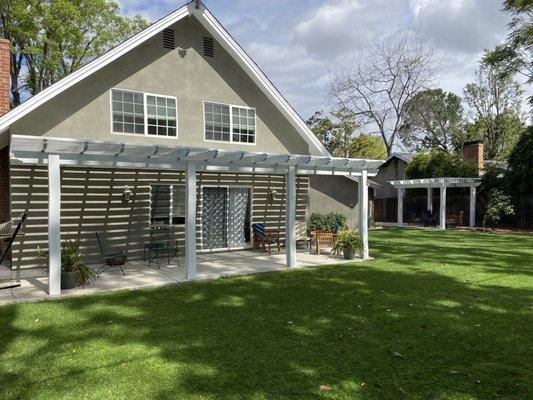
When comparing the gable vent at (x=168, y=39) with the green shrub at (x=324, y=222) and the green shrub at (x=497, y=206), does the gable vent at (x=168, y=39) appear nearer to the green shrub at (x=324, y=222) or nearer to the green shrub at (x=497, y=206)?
the green shrub at (x=324, y=222)

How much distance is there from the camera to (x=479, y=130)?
141ft

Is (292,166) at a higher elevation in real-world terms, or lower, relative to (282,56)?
lower

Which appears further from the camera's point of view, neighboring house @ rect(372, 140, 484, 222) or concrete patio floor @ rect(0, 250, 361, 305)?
neighboring house @ rect(372, 140, 484, 222)

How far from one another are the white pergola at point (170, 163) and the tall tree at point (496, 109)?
3540cm

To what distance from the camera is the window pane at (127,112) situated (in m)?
11.1

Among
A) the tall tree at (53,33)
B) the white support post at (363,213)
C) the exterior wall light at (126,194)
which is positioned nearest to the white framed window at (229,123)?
the exterior wall light at (126,194)

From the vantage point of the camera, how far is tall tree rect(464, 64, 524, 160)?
4019cm

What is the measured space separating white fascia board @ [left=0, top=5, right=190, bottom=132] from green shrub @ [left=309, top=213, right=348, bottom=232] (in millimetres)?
8262

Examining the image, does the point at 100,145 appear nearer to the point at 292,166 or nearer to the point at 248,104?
the point at 292,166

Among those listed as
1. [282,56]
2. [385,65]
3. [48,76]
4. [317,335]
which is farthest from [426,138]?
[317,335]

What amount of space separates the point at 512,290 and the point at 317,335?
487cm

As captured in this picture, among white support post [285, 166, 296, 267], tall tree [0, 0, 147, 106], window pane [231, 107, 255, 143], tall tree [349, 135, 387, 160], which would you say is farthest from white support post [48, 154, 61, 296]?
tall tree [349, 135, 387, 160]

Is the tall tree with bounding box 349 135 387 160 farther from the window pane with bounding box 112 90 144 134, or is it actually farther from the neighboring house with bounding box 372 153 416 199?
the window pane with bounding box 112 90 144 134

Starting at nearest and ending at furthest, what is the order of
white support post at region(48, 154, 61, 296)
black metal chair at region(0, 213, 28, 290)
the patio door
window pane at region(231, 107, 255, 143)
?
black metal chair at region(0, 213, 28, 290), white support post at region(48, 154, 61, 296), window pane at region(231, 107, 255, 143), the patio door
